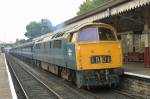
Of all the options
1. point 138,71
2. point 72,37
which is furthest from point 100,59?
point 138,71

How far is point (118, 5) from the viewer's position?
17.7m

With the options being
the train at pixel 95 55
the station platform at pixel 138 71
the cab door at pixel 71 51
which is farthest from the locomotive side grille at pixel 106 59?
the cab door at pixel 71 51

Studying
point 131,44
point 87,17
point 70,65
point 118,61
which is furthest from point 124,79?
point 131,44

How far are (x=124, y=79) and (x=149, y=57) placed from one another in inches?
151

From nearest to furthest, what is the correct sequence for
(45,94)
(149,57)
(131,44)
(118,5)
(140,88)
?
(140,88), (45,94), (118,5), (149,57), (131,44)

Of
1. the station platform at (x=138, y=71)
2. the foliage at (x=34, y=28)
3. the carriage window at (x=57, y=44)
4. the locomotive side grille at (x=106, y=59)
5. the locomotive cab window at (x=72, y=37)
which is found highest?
the foliage at (x=34, y=28)

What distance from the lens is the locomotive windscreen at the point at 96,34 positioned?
1548 centimetres

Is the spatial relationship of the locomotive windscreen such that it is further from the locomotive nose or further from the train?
the locomotive nose

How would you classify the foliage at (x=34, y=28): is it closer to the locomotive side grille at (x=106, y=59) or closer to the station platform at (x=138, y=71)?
the station platform at (x=138, y=71)

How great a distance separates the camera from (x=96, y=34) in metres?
15.6

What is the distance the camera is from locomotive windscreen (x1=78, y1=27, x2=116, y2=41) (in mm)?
15477

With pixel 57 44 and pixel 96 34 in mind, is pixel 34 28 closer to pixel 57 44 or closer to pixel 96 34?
pixel 57 44

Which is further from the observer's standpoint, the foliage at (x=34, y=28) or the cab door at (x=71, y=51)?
the foliage at (x=34, y=28)

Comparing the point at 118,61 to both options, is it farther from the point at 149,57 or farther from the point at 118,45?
the point at 149,57
